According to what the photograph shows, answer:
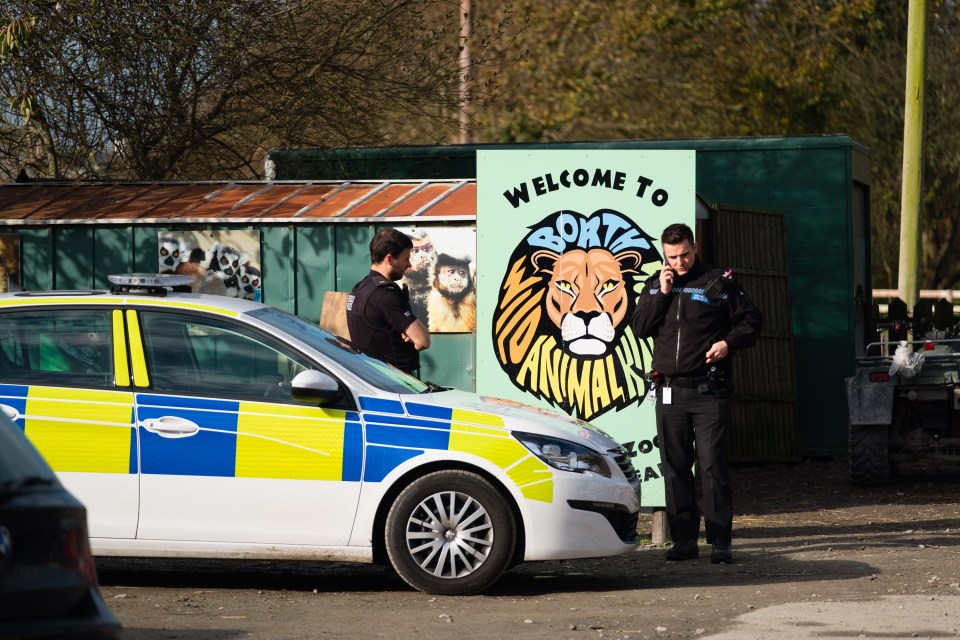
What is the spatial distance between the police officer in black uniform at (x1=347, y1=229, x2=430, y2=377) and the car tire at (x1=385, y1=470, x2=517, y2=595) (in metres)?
1.45

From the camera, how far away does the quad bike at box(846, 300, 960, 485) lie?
461 inches

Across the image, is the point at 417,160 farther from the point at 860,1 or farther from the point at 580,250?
the point at 860,1

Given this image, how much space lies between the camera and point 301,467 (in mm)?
7195

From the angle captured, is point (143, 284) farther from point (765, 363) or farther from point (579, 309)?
point (765, 363)

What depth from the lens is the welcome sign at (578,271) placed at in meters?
9.33

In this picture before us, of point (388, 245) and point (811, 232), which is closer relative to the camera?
point (388, 245)

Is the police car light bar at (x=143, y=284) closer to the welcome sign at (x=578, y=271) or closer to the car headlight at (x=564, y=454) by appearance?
the car headlight at (x=564, y=454)

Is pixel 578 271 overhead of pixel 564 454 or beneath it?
overhead

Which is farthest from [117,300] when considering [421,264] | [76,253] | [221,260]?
[76,253]

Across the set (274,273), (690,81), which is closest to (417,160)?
(274,273)

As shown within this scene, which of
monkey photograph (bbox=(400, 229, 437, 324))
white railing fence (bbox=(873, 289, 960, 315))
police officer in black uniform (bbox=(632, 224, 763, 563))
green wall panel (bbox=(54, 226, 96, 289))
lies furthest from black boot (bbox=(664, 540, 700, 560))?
white railing fence (bbox=(873, 289, 960, 315))

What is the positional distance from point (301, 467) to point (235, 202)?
211 inches

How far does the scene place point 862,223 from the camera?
14.9 m

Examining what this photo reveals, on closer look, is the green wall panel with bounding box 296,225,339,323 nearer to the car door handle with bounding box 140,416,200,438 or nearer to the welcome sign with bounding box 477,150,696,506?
the welcome sign with bounding box 477,150,696,506
